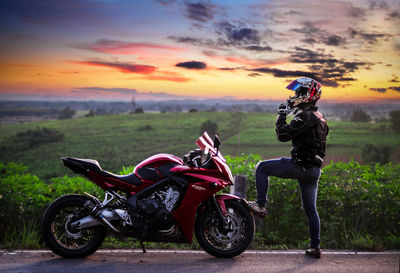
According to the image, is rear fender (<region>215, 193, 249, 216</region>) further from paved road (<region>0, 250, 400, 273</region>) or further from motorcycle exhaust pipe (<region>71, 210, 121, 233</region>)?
motorcycle exhaust pipe (<region>71, 210, 121, 233</region>)

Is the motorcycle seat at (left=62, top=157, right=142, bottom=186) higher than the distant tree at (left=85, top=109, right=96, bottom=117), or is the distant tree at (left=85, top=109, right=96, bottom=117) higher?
the distant tree at (left=85, top=109, right=96, bottom=117)

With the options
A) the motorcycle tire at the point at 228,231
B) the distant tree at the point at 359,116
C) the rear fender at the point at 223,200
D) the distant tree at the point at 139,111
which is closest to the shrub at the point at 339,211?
the motorcycle tire at the point at 228,231

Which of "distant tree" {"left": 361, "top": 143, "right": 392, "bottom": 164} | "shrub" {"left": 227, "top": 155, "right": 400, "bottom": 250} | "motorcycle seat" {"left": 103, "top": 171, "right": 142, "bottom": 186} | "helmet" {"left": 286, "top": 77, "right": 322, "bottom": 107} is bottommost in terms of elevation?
"distant tree" {"left": 361, "top": 143, "right": 392, "bottom": 164}

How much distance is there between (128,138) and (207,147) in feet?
98.3

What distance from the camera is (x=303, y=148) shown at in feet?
16.8

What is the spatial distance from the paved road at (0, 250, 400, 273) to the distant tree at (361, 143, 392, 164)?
1628cm

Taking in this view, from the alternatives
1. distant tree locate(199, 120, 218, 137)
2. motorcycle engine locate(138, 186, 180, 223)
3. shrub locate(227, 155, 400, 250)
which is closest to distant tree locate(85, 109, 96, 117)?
distant tree locate(199, 120, 218, 137)

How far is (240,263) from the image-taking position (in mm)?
5078

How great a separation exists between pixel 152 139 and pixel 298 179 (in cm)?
2935

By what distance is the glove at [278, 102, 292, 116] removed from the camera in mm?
5098

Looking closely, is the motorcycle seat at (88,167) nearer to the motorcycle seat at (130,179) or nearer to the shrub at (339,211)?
the motorcycle seat at (130,179)

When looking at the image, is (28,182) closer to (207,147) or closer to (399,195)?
(207,147)

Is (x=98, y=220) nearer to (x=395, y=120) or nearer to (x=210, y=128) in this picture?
(x=395, y=120)

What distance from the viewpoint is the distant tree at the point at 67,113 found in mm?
44056
